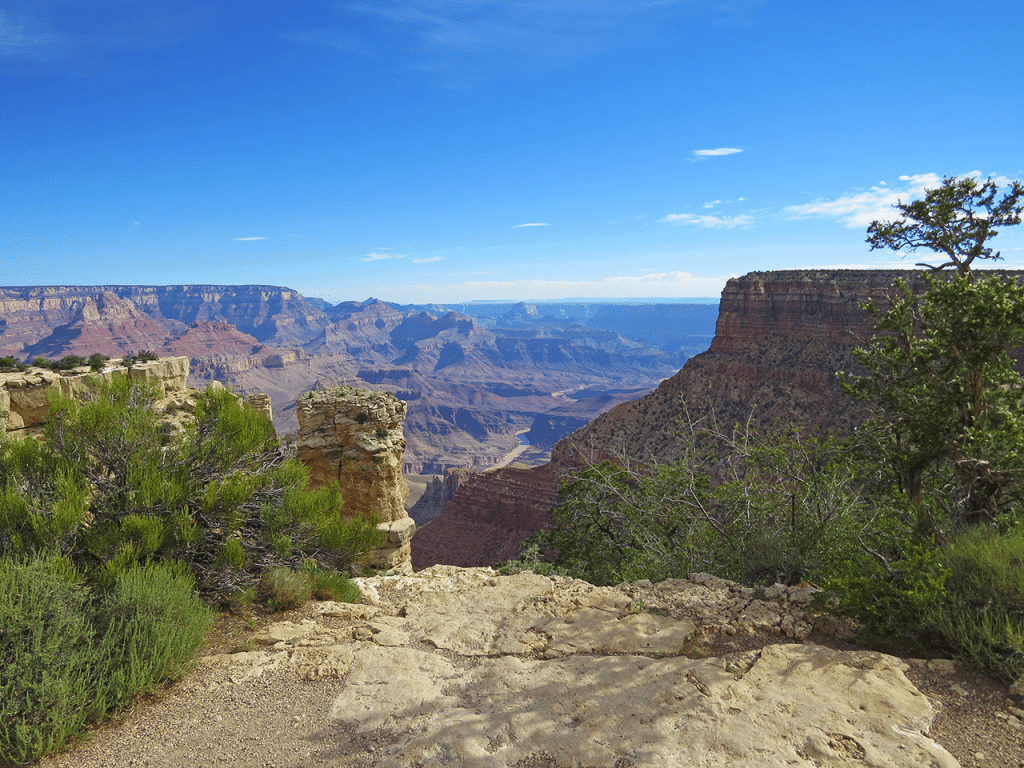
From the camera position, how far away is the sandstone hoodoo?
13203 millimetres

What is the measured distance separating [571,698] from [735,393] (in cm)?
5362

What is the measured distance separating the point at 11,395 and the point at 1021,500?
60.5 feet

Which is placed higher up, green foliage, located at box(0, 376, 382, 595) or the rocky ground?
green foliage, located at box(0, 376, 382, 595)

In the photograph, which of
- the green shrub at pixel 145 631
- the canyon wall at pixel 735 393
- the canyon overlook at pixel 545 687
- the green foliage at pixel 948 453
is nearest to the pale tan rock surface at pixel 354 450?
the canyon overlook at pixel 545 687

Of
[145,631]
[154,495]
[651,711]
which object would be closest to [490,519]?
[154,495]

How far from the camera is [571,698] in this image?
5129 millimetres

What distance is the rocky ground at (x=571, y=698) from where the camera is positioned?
4.27 m

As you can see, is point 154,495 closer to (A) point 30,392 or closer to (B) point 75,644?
(B) point 75,644

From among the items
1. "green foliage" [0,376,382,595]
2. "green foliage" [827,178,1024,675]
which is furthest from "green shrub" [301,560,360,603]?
"green foliage" [827,178,1024,675]

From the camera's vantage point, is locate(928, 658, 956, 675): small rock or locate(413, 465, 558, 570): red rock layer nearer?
locate(928, 658, 956, 675): small rock

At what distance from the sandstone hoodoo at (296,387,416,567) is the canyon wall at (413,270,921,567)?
33792mm

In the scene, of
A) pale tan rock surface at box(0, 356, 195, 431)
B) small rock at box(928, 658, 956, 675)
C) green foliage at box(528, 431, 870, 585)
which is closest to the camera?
small rock at box(928, 658, 956, 675)

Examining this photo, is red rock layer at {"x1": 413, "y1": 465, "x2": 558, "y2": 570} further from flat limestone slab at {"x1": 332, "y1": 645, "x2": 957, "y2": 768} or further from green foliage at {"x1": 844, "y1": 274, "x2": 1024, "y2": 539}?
flat limestone slab at {"x1": 332, "y1": 645, "x2": 957, "y2": 768}

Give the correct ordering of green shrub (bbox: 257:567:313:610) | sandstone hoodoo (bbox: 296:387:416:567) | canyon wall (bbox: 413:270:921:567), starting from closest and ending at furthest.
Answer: green shrub (bbox: 257:567:313:610), sandstone hoodoo (bbox: 296:387:416:567), canyon wall (bbox: 413:270:921:567)
